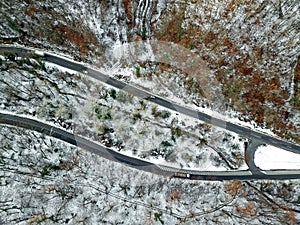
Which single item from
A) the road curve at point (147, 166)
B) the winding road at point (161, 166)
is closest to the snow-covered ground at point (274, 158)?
the winding road at point (161, 166)

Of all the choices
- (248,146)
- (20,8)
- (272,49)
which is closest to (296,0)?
(272,49)

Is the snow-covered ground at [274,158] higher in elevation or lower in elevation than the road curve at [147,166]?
higher

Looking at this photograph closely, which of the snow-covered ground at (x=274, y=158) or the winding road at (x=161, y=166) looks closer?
the winding road at (x=161, y=166)

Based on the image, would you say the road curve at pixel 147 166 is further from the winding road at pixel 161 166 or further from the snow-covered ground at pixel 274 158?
the snow-covered ground at pixel 274 158

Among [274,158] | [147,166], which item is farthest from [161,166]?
[274,158]

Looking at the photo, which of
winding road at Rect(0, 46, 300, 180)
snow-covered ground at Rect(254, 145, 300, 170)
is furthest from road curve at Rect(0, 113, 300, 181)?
snow-covered ground at Rect(254, 145, 300, 170)

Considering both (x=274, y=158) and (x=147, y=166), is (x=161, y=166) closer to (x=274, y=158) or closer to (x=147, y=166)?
(x=147, y=166)

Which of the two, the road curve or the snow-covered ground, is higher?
the snow-covered ground

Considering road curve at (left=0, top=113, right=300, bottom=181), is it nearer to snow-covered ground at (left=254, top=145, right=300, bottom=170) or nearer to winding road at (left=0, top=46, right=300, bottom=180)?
winding road at (left=0, top=46, right=300, bottom=180)

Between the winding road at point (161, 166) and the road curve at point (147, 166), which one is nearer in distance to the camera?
the winding road at point (161, 166)
